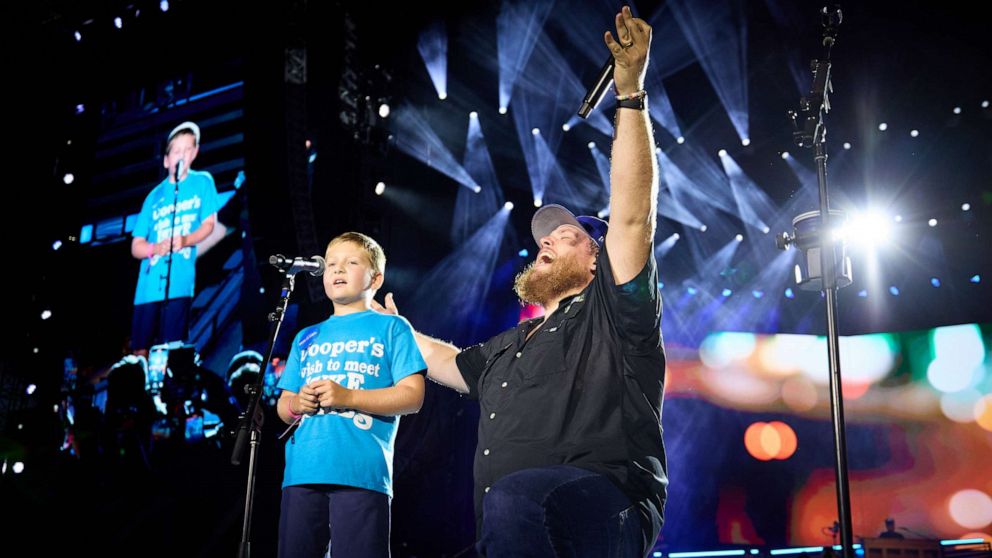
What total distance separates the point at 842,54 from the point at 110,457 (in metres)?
9.12

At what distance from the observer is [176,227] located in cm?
579

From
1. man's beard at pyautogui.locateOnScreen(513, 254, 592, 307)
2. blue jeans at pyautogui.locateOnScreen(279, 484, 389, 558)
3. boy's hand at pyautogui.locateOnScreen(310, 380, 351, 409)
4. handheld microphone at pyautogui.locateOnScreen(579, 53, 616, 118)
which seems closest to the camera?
handheld microphone at pyautogui.locateOnScreen(579, 53, 616, 118)

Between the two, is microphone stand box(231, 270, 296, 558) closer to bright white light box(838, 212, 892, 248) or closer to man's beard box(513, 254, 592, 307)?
man's beard box(513, 254, 592, 307)

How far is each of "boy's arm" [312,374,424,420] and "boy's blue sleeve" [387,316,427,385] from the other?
4cm

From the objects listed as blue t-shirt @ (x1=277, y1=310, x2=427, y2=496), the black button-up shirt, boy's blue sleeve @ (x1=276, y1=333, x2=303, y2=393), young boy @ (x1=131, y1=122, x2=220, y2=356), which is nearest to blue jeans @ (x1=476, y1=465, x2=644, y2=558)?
the black button-up shirt

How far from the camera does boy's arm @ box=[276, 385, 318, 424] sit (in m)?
2.62

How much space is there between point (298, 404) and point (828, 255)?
2686mm

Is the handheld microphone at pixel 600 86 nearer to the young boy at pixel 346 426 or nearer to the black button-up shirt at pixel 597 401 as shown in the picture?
the black button-up shirt at pixel 597 401

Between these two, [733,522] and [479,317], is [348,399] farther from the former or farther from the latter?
[733,522]

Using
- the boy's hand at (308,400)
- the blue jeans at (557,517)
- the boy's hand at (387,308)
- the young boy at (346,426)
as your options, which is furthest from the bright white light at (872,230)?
the blue jeans at (557,517)

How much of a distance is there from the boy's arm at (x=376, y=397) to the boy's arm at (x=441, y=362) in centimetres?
8

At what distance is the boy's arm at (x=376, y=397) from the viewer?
261cm

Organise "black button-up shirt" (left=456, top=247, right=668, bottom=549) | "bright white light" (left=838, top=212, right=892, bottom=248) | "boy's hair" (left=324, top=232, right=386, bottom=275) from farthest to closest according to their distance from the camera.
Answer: "bright white light" (left=838, top=212, right=892, bottom=248) < "boy's hair" (left=324, top=232, right=386, bottom=275) < "black button-up shirt" (left=456, top=247, right=668, bottom=549)

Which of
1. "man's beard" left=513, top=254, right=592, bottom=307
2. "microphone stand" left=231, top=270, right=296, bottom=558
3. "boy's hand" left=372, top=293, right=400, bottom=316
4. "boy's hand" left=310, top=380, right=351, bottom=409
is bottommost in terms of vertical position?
"microphone stand" left=231, top=270, right=296, bottom=558
